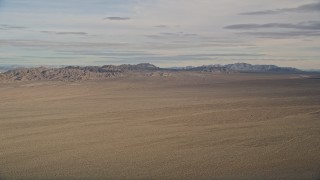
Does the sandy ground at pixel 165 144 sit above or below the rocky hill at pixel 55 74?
below

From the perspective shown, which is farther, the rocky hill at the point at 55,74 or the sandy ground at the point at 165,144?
the rocky hill at the point at 55,74

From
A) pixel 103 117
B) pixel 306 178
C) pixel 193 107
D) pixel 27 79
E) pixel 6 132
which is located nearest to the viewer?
pixel 306 178

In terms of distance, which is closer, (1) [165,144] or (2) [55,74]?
(1) [165,144]

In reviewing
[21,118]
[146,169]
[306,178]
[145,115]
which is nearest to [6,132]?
[21,118]

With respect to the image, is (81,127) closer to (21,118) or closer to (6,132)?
(6,132)

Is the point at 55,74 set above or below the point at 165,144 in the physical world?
above

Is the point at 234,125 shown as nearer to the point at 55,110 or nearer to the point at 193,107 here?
the point at 193,107

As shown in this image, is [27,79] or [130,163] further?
[27,79]

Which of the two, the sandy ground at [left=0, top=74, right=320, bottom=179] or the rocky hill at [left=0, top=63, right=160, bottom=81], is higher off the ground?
the rocky hill at [left=0, top=63, right=160, bottom=81]

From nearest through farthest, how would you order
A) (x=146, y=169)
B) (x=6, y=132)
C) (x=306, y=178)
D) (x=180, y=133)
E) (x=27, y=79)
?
1. (x=306, y=178)
2. (x=146, y=169)
3. (x=180, y=133)
4. (x=6, y=132)
5. (x=27, y=79)

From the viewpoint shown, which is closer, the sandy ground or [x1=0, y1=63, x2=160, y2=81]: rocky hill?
the sandy ground
